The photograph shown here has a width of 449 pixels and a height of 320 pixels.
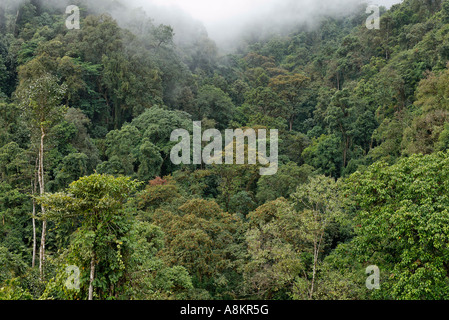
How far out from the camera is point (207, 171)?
19.1 metres

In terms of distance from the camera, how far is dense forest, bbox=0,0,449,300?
7250mm

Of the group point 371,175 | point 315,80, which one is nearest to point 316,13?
point 315,80

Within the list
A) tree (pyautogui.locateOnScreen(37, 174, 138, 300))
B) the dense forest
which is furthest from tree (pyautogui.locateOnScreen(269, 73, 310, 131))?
tree (pyautogui.locateOnScreen(37, 174, 138, 300))

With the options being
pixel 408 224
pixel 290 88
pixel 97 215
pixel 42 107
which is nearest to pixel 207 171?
pixel 42 107

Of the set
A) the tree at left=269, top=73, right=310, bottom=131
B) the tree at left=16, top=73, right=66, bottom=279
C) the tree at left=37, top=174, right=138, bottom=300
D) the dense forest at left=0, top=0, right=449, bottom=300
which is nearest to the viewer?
the tree at left=37, top=174, right=138, bottom=300

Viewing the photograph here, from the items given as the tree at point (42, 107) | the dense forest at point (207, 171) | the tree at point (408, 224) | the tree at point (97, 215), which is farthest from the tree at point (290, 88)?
the tree at point (97, 215)

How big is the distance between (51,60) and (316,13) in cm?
4155

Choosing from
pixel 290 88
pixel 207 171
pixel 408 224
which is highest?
pixel 290 88

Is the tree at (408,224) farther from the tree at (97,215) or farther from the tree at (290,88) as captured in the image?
the tree at (290,88)

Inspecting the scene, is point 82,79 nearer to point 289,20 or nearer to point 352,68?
point 352,68

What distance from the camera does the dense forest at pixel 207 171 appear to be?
7250mm

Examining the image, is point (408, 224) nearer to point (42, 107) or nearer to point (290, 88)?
point (42, 107)

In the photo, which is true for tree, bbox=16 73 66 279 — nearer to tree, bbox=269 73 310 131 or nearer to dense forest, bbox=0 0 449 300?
dense forest, bbox=0 0 449 300

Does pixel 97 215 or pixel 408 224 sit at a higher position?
pixel 97 215
